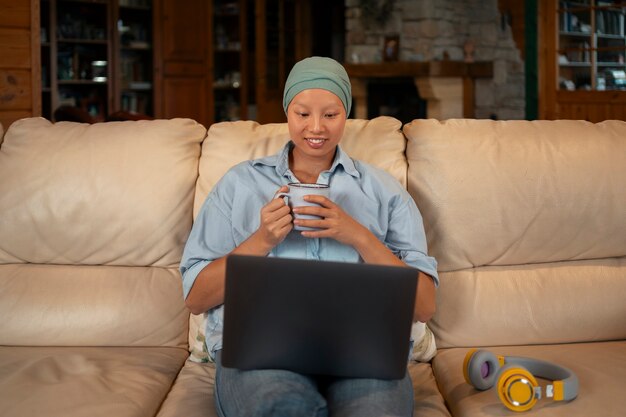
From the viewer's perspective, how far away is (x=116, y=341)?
89.2 inches

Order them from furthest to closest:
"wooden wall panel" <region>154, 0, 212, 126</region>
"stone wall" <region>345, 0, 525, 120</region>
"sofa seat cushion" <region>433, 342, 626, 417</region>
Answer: "stone wall" <region>345, 0, 525, 120</region>
"wooden wall panel" <region>154, 0, 212, 126</region>
"sofa seat cushion" <region>433, 342, 626, 417</region>

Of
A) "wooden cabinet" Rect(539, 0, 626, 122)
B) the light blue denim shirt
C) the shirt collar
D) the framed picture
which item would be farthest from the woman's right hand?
the framed picture

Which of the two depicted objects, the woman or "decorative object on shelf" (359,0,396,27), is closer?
the woman

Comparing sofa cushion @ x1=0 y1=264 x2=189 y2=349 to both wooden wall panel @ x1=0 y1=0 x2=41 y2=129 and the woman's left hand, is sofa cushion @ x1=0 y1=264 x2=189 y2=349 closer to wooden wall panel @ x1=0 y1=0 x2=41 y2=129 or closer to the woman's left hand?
the woman's left hand

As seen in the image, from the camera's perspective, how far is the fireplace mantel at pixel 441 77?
8.76 metres

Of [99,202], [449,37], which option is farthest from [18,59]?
[449,37]

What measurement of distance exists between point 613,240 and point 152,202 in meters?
1.24

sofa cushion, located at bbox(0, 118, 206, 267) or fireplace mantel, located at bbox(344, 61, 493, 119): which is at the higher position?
fireplace mantel, located at bbox(344, 61, 493, 119)

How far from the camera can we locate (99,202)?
7.62 ft

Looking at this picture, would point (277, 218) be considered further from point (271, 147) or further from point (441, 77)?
point (441, 77)

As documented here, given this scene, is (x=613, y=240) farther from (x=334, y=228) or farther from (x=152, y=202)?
(x=152, y=202)

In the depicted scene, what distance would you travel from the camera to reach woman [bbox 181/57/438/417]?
1.79 meters

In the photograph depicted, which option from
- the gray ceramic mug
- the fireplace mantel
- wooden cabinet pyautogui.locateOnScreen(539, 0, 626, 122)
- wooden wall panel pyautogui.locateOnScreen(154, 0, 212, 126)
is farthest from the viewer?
the fireplace mantel

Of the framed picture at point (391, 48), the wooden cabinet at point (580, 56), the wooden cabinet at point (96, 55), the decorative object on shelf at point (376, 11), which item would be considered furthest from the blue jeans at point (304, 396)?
the decorative object on shelf at point (376, 11)
